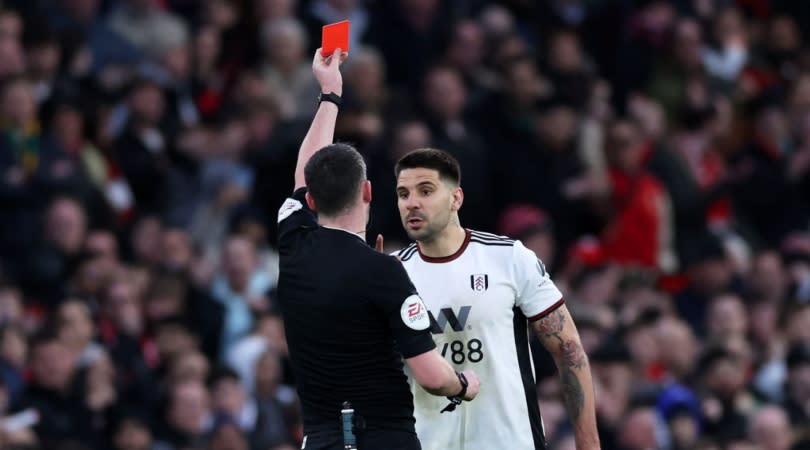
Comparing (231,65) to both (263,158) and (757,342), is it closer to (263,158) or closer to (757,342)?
(263,158)

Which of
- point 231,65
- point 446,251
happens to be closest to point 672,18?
point 231,65

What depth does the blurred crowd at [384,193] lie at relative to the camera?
464 inches

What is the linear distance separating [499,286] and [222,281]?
539cm

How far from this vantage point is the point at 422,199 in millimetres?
7734

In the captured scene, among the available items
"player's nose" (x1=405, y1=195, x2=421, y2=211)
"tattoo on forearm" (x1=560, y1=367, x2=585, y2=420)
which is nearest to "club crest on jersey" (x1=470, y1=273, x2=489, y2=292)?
"player's nose" (x1=405, y1=195, x2=421, y2=211)

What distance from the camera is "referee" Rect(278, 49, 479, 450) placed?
22.6 feet

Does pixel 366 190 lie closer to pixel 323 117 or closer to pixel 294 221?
pixel 294 221

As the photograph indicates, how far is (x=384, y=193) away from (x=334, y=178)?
20.6 ft

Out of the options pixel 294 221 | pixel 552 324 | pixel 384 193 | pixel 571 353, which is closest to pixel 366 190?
pixel 294 221

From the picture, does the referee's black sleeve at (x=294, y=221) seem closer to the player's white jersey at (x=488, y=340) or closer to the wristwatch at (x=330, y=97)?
the wristwatch at (x=330, y=97)

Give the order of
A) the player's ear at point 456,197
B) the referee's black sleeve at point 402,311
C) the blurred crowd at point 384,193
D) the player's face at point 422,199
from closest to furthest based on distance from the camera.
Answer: the referee's black sleeve at point 402,311, the player's face at point 422,199, the player's ear at point 456,197, the blurred crowd at point 384,193

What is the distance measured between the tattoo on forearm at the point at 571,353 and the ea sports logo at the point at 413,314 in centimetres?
114

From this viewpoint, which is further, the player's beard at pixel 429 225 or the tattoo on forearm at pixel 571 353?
the tattoo on forearm at pixel 571 353

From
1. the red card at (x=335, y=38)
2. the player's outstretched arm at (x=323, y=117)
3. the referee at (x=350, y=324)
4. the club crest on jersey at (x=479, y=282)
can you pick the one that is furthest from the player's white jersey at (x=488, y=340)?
the red card at (x=335, y=38)
